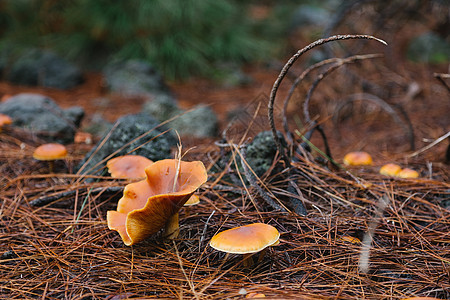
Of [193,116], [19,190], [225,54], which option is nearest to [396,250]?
[19,190]

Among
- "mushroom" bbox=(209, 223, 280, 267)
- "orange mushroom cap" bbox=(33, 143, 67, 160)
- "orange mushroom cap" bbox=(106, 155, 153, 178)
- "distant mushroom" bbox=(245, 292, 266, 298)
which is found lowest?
"orange mushroom cap" bbox=(33, 143, 67, 160)

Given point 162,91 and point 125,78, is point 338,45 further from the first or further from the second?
point 125,78

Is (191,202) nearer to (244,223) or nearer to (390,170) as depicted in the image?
(244,223)

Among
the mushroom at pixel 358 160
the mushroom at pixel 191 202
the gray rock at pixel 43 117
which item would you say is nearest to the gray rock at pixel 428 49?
the mushroom at pixel 358 160

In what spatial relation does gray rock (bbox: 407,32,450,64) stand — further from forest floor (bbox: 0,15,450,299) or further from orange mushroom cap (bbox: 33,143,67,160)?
orange mushroom cap (bbox: 33,143,67,160)

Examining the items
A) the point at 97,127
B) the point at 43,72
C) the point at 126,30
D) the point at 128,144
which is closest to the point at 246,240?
the point at 128,144

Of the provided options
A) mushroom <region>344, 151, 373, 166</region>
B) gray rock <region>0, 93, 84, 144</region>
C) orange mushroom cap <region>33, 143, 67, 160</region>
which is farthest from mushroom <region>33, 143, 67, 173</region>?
mushroom <region>344, 151, 373, 166</region>
